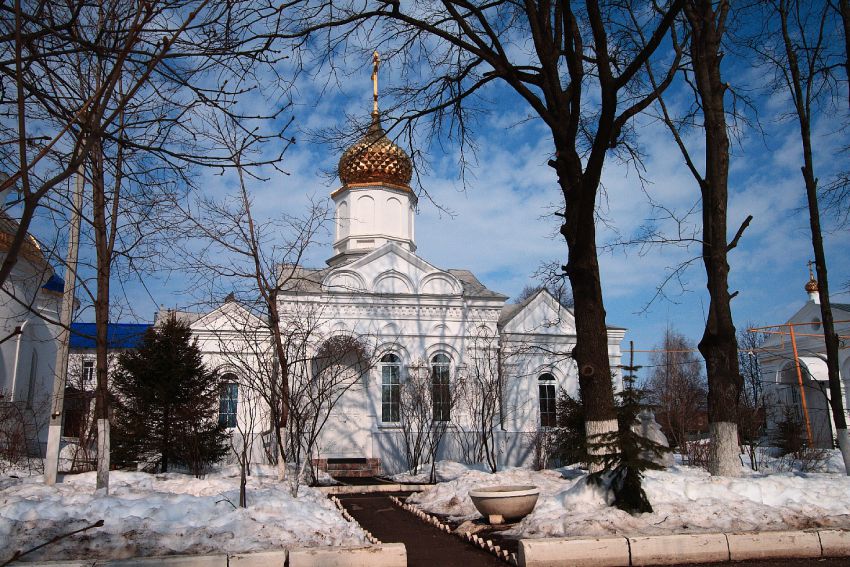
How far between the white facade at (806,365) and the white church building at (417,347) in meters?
9.27

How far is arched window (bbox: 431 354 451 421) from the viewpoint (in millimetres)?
19438

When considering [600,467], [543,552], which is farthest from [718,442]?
[543,552]

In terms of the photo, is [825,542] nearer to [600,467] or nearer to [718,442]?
[600,467]

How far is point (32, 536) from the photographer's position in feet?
19.8

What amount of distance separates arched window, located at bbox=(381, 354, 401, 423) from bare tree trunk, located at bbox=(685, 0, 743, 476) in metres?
11.1

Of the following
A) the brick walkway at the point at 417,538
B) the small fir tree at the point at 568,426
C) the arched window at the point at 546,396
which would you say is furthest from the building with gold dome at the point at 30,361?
the arched window at the point at 546,396

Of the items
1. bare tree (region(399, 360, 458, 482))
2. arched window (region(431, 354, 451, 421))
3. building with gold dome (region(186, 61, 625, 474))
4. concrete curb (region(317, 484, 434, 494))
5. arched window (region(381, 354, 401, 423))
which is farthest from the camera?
arched window (region(381, 354, 401, 423))

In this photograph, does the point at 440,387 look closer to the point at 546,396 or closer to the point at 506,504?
the point at 546,396

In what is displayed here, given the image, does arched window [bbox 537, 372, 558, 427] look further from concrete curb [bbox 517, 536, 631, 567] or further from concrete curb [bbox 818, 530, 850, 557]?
concrete curb [bbox 517, 536, 631, 567]

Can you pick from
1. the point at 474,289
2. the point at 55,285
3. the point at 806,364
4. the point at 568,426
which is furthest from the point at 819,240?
the point at 55,285

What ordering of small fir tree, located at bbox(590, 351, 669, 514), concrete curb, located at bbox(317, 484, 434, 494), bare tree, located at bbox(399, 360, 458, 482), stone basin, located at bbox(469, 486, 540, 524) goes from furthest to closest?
bare tree, located at bbox(399, 360, 458, 482)
concrete curb, located at bbox(317, 484, 434, 494)
stone basin, located at bbox(469, 486, 540, 524)
small fir tree, located at bbox(590, 351, 669, 514)

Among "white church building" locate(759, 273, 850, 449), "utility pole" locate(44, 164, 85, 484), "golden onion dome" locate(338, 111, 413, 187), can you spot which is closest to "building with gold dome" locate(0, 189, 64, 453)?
"utility pole" locate(44, 164, 85, 484)

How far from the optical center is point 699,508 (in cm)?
724

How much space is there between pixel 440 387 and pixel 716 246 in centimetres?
1075
